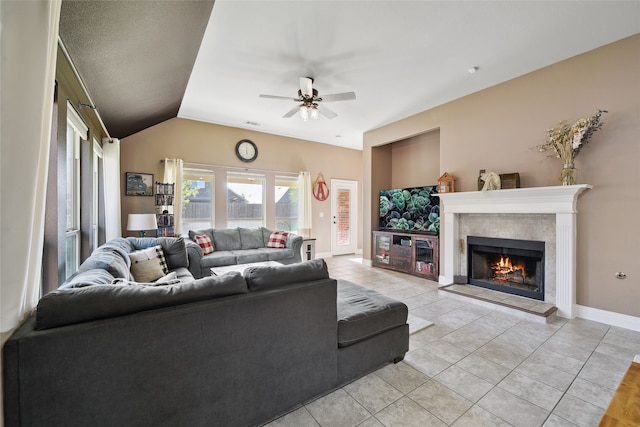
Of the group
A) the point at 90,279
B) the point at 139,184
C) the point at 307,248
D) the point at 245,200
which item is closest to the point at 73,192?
the point at 139,184

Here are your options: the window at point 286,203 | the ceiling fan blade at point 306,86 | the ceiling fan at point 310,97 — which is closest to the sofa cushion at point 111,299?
the ceiling fan at point 310,97

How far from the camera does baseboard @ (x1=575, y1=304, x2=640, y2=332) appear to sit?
2742 millimetres

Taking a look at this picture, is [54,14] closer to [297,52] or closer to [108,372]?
[108,372]

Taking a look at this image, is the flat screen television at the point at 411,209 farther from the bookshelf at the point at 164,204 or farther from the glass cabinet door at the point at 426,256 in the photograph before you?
the bookshelf at the point at 164,204

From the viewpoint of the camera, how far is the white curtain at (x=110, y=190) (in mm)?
3885

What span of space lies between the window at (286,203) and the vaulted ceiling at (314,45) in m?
2.50

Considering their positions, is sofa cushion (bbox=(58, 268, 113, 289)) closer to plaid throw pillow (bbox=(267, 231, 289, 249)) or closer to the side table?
plaid throw pillow (bbox=(267, 231, 289, 249))

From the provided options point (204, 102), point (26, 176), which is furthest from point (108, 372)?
point (204, 102)

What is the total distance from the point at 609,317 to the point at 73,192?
6.08 meters

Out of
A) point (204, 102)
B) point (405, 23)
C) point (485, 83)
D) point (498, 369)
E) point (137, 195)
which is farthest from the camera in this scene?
point (137, 195)

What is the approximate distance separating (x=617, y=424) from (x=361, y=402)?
1202 millimetres

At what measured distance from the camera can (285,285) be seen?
1.64 m

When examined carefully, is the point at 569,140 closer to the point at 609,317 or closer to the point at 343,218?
the point at 609,317

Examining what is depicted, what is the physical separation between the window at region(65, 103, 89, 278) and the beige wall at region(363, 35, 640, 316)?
515 cm
